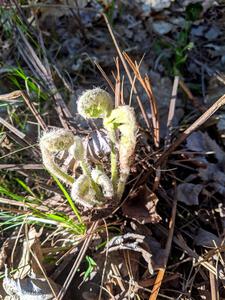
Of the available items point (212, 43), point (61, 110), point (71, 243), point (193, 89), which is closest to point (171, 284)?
point (71, 243)

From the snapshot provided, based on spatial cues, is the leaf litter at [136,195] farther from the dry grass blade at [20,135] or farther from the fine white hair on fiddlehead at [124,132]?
the fine white hair on fiddlehead at [124,132]

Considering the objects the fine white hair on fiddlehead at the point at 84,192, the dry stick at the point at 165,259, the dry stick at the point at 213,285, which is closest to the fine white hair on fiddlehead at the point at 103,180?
the fine white hair on fiddlehead at the point at 84,192

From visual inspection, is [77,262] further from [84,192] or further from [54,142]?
[54,142]

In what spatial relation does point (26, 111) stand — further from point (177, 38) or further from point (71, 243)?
point (177, 38)

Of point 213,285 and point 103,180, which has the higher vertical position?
point 103,180

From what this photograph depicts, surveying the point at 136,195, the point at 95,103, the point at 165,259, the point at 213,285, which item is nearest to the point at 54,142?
the point at 95,103

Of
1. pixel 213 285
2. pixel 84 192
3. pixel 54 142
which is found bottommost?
pixel 213 285

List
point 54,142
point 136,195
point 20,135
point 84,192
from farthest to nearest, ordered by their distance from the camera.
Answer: point 20,135, point 136,195, point 84,192, point 54,142

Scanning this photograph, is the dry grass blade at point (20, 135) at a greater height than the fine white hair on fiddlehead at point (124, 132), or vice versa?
the fine white hair on fiddlehead at point (124, 132)

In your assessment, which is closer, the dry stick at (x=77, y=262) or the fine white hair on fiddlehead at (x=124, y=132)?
the fine white hair on fiddlehead at (x=124, y=132)

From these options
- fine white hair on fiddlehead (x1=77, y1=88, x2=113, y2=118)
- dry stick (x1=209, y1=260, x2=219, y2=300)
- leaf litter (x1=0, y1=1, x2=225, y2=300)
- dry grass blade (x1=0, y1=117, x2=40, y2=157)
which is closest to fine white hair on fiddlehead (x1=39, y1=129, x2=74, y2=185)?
fine white hair on fiddlehead (x1=77, y1=88, x2=113, y2=118)

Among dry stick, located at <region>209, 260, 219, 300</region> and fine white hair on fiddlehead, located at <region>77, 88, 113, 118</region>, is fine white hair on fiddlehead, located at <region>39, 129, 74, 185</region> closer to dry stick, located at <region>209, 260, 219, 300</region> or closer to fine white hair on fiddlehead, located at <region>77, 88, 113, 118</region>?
fine white hair on fiddlehead, located at <region>77, 88, 113, 118</region>
